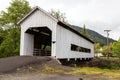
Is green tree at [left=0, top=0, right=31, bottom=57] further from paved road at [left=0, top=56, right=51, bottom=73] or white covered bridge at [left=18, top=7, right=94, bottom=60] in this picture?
paved road at [left=0, top=56, right=51, bottom=73]

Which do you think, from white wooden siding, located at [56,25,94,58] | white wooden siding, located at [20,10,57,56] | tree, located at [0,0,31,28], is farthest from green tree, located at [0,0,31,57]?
white wooden siding, located at [20,10,57,56]

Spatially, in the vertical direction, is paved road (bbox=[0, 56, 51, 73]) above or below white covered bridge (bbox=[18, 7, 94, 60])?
below

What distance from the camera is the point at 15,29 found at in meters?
44.4

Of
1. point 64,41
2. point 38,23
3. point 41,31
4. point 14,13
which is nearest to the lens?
point 38,23

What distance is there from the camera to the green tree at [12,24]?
4391 centimetres

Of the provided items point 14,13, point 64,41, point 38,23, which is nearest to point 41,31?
point 64,41

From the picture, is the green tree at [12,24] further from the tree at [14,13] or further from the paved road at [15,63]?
the paved road at [15,63]

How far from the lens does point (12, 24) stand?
146 ft

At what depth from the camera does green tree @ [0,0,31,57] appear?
43.9m

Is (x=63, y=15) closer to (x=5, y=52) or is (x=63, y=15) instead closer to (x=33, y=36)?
(x=5, y=52)

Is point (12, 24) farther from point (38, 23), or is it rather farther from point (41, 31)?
Result: point (38, 23)

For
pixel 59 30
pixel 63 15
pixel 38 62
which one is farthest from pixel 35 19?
pixel 63 15

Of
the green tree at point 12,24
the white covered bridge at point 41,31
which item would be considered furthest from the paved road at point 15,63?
the green tree at point 12,24

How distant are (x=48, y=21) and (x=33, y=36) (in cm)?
603
